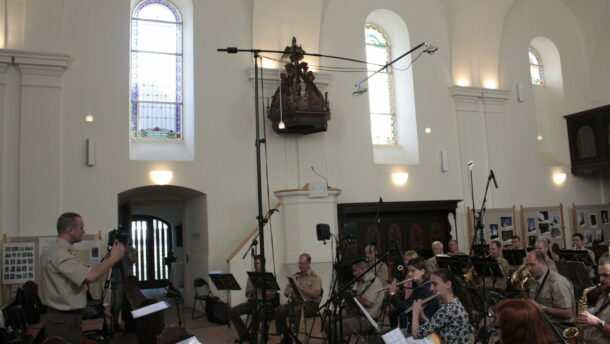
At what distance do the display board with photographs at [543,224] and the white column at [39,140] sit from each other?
10728 millimetres

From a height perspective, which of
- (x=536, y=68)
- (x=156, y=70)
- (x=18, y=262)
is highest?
(x=536, y=68)

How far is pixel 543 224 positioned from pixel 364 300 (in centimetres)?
875

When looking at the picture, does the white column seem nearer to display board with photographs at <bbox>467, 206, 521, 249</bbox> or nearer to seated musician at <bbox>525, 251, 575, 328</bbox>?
seated musician at <bbox>525, 251, 575, 328</bbox>

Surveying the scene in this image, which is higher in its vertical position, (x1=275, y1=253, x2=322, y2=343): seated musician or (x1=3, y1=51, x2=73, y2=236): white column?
(x1=3, y1=51, x2=73, y2=236): white column

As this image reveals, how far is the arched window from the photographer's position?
1494 centimetres

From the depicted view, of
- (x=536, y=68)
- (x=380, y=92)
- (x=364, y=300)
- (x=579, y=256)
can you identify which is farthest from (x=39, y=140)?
(x=536, y=68)

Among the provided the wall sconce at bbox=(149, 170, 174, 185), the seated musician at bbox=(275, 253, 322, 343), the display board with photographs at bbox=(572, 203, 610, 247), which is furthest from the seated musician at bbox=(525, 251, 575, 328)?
the display board with photographs at bbox=(572, 203, 610, 247)

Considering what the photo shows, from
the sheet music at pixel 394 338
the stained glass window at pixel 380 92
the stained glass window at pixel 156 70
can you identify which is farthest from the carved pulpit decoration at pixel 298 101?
the sheet music at pixel 394 338

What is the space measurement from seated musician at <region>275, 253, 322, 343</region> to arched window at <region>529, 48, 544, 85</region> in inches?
397

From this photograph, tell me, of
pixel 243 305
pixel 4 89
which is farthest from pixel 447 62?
pixel 4 89

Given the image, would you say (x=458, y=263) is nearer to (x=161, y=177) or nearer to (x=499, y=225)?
(x=499, y=225)

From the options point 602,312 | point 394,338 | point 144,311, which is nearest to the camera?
point 394,338

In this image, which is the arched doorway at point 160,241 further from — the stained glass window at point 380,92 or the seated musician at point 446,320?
the seated musician at point 446,320

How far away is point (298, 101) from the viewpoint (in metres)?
10.3
